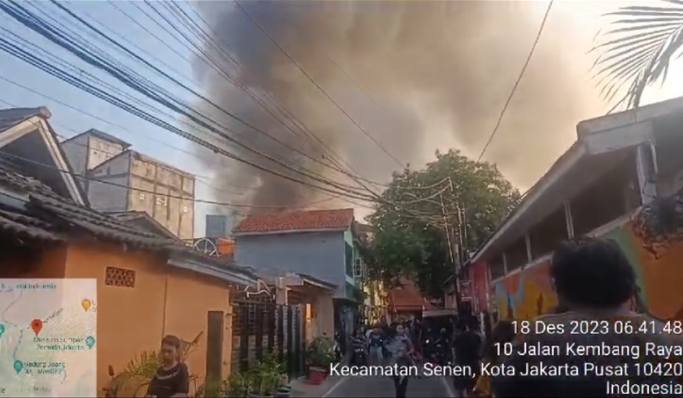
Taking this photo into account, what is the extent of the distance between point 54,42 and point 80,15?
18cm

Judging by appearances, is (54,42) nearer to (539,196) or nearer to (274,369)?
(274,369)

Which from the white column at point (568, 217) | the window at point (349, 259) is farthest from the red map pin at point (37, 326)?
the white column at point (568, 217)

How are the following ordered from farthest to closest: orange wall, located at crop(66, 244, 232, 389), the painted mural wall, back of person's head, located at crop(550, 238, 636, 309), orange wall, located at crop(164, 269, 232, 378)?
orange wall, located at crop(164, 269, 232, 378), orange wall, located at crop(66, 244, 232, 389), the painted mural wall, back of person's head, located at crop(550, 238, 636, 309)

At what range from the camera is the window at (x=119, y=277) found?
2.32m

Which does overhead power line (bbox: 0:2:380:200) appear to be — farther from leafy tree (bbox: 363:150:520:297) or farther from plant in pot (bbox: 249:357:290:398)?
plant in pot (bbox: 249:357:290:398)

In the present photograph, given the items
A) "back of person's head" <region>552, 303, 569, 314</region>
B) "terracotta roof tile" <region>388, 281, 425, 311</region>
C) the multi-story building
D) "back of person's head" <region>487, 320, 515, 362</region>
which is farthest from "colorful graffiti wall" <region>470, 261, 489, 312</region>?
the multi-story building

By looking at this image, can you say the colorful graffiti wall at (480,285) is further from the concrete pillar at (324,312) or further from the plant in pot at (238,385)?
the plant in pot at (238,385)

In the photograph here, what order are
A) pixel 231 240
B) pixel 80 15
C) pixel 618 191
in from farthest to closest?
pixel 80 15 → pixel 231 240 → pixel 618 191

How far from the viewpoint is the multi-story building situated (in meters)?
2.46

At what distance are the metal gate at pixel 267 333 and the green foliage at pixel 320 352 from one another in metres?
0.04

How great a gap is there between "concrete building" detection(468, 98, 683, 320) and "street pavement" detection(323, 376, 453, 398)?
35 cm

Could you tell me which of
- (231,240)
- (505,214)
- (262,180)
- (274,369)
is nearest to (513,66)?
(505,214)

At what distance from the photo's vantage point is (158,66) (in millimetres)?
2732

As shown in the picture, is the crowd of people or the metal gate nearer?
the crowd of people
